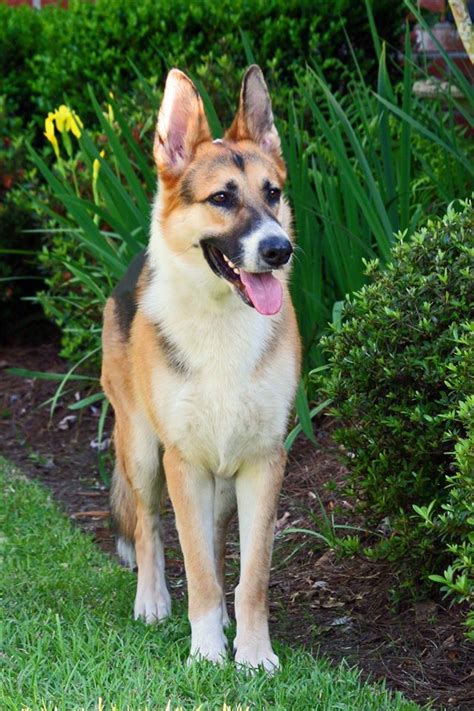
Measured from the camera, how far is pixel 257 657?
13.8ft

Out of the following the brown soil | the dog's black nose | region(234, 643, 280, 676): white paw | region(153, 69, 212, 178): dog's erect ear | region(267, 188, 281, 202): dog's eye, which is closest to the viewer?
the dog's black nose

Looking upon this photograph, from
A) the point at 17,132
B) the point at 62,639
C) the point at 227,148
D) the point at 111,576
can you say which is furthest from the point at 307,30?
the point at 62,639

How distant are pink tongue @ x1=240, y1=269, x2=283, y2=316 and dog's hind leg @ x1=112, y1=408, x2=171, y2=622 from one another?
95 centimetres

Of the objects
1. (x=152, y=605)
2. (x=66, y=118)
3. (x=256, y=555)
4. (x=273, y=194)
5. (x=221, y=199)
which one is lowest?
(x=152, y=605)

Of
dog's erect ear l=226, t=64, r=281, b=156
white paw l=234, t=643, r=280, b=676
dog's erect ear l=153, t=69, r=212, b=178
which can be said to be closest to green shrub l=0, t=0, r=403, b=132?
dog's erect ear l=226, t=64, r=281, b=156

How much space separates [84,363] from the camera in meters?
7.70

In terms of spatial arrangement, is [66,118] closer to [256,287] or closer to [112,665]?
[256,287]

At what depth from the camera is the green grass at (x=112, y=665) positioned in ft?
11.8

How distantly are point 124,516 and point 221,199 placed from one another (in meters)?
1.66

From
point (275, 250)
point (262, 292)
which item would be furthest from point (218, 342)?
point (275, 250)

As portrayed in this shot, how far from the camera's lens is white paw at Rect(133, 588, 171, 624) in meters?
4.79

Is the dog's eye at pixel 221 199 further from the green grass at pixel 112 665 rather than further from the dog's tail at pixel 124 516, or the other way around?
the green grass at pixel 112 665

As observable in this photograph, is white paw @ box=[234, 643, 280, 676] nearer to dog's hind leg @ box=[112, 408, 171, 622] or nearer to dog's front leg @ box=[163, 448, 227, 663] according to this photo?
dog's front leg @ box=[163, 448, 227, 663]

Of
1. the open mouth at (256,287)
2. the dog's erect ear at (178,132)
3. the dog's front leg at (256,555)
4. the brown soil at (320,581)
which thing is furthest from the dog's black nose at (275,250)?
the brown soil at (320,581)
